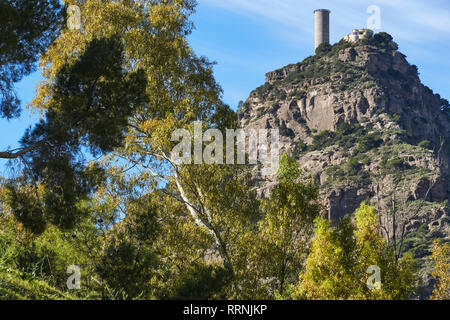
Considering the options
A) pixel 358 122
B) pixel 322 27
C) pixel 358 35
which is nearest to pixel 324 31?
pixel 322 27

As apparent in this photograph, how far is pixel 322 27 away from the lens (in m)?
115

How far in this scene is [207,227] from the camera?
44.4 ft

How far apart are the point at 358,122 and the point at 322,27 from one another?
30.5 metres

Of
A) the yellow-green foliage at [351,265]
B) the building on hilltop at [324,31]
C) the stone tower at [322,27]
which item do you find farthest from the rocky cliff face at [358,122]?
the yellow-green foliage at [351,265]

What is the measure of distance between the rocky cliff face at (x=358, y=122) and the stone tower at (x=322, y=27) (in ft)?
18.4

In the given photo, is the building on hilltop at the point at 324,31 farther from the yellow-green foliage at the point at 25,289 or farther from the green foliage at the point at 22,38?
the yellow-green foliage at the point at 25,289

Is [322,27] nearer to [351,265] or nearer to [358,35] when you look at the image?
[358,35]

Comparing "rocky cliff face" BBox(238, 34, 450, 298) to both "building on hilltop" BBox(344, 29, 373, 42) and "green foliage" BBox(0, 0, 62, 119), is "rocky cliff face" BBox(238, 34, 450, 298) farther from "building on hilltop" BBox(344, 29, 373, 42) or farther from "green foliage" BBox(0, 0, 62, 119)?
"green foliage" BBox(0, 0, 62, 119)

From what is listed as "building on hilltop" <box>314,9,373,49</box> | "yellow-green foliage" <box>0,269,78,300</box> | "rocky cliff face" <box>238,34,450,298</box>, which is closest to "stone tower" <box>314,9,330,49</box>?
"building on hilltop" <box>314,9,373,49</box>

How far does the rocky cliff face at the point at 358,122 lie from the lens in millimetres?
76125

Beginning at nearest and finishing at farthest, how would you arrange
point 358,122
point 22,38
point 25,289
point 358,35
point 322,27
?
point 25,289 < point 22,38 < point 358,122 < point 358,35 < point 322,27

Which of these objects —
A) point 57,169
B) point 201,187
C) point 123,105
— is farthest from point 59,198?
point 201,187

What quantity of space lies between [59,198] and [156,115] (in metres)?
4.78
